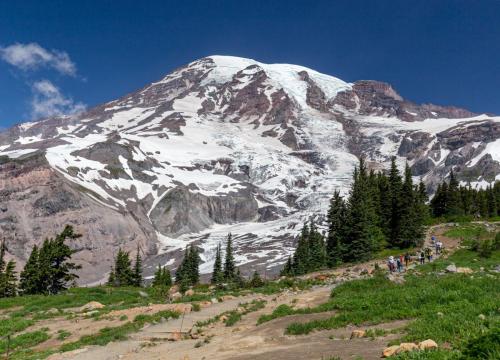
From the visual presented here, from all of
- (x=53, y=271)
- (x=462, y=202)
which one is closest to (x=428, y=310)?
(x=53, y=271)

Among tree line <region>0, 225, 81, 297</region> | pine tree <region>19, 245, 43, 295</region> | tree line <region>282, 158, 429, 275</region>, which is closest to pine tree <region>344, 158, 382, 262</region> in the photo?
tree line <region>282, 158, 429, 275</region>

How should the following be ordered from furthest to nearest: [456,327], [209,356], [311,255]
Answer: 1. [311,255]
2. [209,356]
3. [456,327]

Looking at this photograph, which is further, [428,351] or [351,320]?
[351,320]

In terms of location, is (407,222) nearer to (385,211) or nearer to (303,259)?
(385,211)

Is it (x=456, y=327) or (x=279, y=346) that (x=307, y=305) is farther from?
(x=456, y=327)

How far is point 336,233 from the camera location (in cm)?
6581

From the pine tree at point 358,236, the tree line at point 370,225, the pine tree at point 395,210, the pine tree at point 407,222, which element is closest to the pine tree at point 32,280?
the tree line at point 370,225

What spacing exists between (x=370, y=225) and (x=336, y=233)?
24.8 ft

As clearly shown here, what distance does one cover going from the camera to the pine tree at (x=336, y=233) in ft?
188

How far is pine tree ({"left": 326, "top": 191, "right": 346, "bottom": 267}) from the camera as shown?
57.4 m

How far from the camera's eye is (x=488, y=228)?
55906mm

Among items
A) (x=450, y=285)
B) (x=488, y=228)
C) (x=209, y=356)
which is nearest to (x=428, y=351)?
(x=209, y=356)

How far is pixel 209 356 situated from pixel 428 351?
7.08 meters

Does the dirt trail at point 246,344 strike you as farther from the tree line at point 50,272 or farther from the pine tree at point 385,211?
the pine tree at point 385,211
